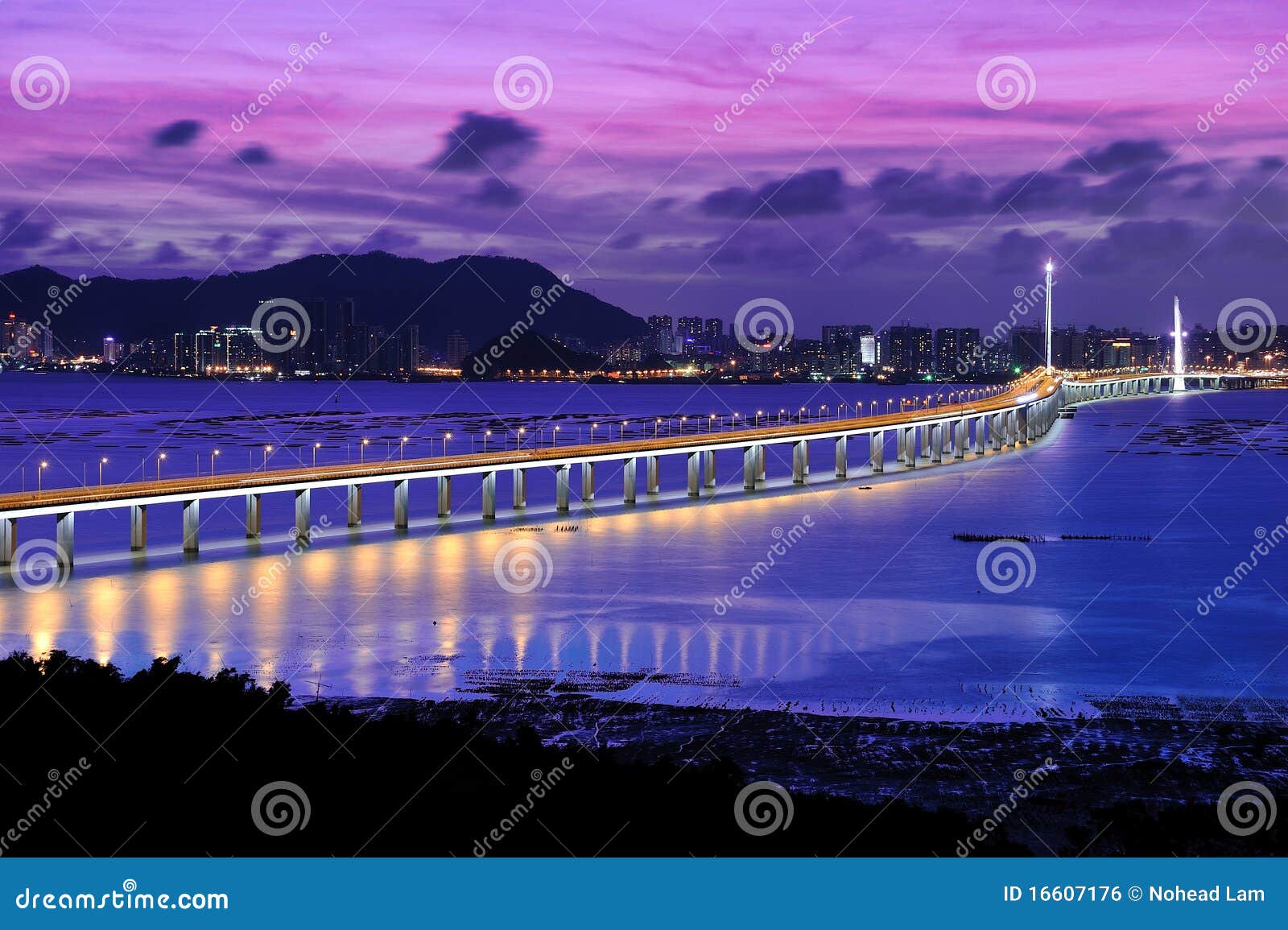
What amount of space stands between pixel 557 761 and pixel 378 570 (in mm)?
27047

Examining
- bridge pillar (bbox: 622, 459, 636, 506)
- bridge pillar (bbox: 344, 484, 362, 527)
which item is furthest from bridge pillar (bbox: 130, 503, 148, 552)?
bridge pillar (bbox: 622, 459, 636, 506)

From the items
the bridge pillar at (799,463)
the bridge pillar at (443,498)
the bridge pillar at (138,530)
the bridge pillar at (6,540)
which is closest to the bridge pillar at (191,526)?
the bridge pillar at (138,530)

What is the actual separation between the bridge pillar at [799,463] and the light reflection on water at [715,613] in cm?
1777

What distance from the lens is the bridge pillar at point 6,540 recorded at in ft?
153

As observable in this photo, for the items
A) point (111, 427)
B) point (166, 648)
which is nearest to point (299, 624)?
point (166, 648)

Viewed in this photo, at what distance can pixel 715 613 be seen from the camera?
41469 millimetres

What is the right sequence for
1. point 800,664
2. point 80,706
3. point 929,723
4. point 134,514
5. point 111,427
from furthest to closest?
point 111,427
point 134,514
point 800,664
point 929,723
point 80,706

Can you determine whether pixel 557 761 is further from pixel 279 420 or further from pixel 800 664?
pixel 279 420

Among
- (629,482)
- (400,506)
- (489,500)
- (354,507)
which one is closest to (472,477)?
(629,482)

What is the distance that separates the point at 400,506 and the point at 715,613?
23073 millimetres

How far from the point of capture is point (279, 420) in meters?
176

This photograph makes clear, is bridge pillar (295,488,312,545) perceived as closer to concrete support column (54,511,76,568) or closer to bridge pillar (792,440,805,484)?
concrete support column (54,511,76,568)

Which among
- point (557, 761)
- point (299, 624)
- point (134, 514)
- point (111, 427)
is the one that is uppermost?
point (111, 427)

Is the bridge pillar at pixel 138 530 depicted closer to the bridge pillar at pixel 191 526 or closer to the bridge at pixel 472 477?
the bridge at pixel 472 477
